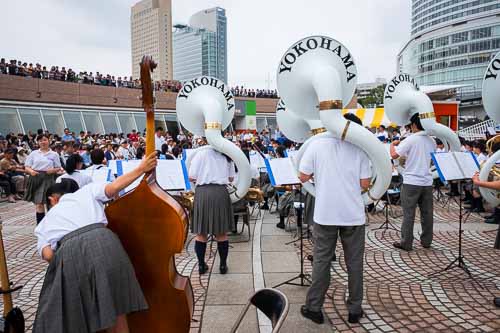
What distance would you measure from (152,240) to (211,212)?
2.08 m

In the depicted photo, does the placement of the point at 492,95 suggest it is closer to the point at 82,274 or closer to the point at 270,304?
the point at 270,304

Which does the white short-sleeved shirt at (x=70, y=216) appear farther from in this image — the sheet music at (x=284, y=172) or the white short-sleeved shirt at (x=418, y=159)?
the white short-sleeved shirt at (x=418, y=159)

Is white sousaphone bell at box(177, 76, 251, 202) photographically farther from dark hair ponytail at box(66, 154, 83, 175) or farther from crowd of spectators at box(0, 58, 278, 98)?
crowd of spectators at box(0, 58, 278, 98)

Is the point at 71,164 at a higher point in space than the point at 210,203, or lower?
higher

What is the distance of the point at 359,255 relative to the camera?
3539mm

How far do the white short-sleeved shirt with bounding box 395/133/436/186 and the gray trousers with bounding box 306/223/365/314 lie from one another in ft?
8.02

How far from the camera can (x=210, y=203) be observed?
4.82 meters

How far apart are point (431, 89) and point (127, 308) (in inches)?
1008

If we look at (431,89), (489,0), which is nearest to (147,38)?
(431,89)

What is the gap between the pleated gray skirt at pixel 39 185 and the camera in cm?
698

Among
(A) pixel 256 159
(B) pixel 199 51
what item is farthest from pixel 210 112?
(B) pixel 199 51

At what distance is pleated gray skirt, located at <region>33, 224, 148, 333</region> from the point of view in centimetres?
233

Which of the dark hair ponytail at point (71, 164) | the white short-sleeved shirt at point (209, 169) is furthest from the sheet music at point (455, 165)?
the dark hair ponytail at point (71, 164)

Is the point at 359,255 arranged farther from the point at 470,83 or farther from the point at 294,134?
the point at 470,83
